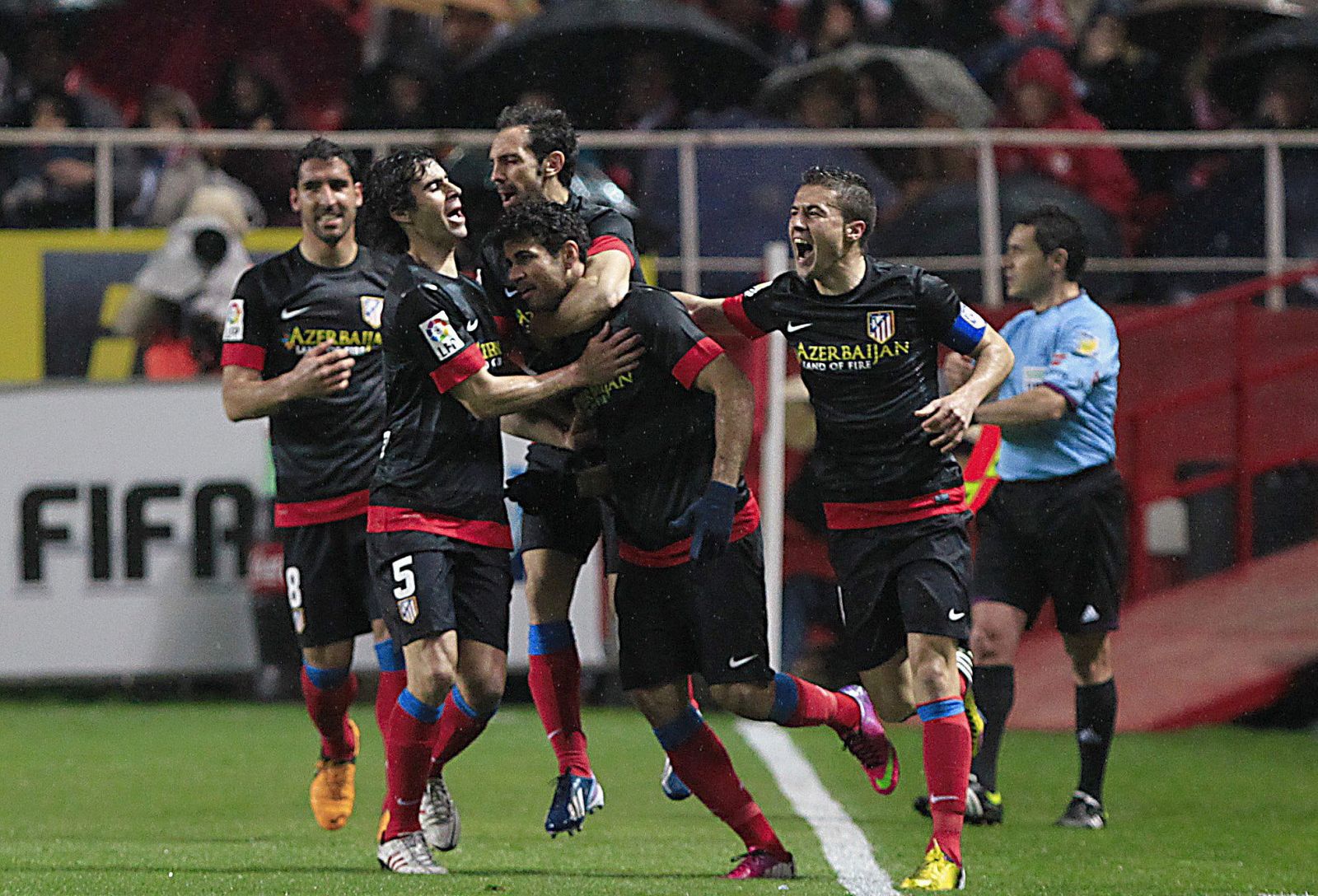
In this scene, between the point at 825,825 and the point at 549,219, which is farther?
the point at 825,825

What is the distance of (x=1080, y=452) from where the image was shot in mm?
8625

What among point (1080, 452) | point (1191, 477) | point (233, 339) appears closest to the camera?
point (233, 339)

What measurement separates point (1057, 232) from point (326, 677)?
3370mm

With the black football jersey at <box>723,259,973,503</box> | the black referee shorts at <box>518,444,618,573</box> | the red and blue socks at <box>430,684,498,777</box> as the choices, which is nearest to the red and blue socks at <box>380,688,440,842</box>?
the red and blue socks at <box>430,684,498,777</box>

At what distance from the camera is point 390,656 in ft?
25.6

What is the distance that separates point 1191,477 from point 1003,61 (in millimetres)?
3419

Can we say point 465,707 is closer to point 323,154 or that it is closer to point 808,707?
point 808,707

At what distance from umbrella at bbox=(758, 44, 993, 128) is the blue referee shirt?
560 centimetres

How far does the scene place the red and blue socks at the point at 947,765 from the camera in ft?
20.7

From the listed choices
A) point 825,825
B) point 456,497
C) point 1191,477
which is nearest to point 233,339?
point 456,497

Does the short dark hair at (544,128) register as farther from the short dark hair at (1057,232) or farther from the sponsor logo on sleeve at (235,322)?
the short dark hair at (1057,232)

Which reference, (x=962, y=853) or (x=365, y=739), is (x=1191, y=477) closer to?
(x=365, y=739)

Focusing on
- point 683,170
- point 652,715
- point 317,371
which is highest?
point 683,170

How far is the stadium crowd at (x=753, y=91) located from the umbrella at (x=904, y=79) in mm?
16
